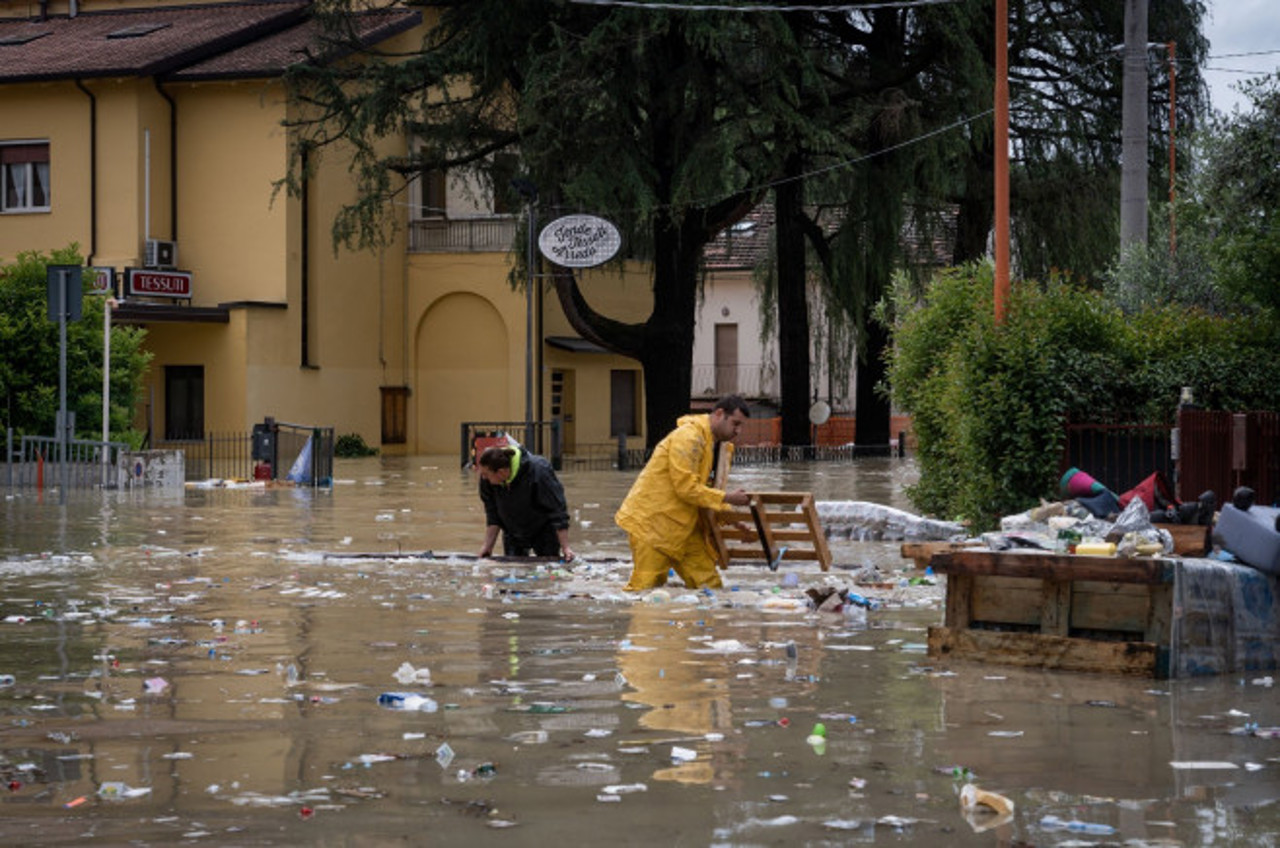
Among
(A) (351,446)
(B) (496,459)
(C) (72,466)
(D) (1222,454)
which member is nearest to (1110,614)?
(B) (496,459)

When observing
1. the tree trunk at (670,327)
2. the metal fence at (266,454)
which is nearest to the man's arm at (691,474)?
the metal fence at (266,454)

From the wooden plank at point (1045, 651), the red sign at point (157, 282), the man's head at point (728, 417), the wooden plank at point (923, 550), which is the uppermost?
the red sign at point (157, 282)

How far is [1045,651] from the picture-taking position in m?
11.0

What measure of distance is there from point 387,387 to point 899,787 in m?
42.7

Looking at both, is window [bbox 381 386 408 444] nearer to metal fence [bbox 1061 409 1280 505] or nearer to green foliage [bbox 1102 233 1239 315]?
green foliage [bbox 1102 233 1239 315]

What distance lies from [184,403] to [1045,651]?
37.0 metres

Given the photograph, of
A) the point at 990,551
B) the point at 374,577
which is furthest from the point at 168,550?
the point at 990,551

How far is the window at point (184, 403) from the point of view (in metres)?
45.6

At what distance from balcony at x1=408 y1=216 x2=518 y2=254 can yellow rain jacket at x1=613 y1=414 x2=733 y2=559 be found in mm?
33970

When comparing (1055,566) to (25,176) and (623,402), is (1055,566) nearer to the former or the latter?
(25,176)

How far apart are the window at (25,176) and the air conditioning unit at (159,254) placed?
11.5ft

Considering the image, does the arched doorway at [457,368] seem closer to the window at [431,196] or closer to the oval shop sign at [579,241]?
the window at [431,196]

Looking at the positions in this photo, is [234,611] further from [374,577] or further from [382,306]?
[382,306]

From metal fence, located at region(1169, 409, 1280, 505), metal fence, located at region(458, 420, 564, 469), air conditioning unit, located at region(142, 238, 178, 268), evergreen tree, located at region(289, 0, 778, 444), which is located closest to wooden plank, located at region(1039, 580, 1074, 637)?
metal fence, located at region(1169, 409, 1280, 505)
